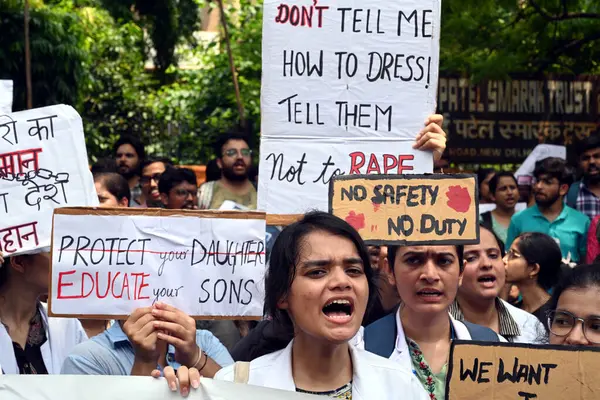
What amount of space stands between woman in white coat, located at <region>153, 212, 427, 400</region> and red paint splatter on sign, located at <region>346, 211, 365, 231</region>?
753mm

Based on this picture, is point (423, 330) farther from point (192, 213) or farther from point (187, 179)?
point (187, 179)

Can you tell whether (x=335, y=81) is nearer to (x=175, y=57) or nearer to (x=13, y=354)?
(x=13, y=354)

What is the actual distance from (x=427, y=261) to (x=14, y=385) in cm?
194

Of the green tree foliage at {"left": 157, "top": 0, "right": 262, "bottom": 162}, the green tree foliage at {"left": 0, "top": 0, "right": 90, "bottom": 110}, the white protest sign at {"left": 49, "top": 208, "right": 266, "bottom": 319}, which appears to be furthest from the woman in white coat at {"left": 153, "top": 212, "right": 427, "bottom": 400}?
the green tree foliage at {"left": 157, "top": 0, "right": 262, "bottom": 162}

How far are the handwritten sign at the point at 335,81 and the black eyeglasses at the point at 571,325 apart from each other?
148 centimetres

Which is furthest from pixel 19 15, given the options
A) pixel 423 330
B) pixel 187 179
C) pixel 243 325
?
pixel 423 330

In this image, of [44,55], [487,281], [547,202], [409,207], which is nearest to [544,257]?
[487,281]

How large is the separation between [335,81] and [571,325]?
1.85 m

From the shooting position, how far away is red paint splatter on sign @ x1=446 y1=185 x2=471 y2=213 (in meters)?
4.55

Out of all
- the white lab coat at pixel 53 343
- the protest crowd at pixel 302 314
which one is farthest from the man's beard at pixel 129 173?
the white lab coat at pixel 53 343

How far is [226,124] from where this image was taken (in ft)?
55.6

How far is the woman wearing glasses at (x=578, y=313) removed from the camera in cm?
402

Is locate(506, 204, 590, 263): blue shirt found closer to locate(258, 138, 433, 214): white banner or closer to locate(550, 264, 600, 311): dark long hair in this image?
locate(258, 138, 433, 214): white banner

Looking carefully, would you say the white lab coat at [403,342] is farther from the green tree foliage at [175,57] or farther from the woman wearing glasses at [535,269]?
the green tree foliage at [175,57]
